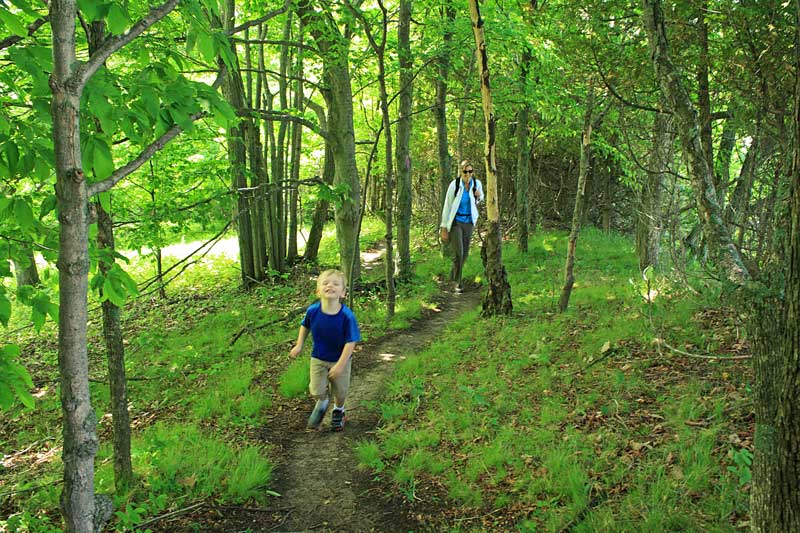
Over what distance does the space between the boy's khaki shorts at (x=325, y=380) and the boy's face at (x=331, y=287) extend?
2.37 ft

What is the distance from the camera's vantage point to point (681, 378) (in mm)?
5102

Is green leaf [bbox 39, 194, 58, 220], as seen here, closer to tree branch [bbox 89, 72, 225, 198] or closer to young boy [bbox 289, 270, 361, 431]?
tree branch [bbox 89, 72, 225, 198]

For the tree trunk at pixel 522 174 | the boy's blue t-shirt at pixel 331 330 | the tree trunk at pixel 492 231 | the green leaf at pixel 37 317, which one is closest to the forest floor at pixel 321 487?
the boy's blue t-shirt at pixel 331 330

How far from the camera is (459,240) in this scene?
33.4ft

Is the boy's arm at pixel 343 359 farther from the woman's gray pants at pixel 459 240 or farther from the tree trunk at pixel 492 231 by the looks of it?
the woman's gray pants at pixel 459 240

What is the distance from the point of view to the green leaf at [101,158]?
208 cm

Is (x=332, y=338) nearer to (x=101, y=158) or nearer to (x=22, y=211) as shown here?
(x=22, y=211)

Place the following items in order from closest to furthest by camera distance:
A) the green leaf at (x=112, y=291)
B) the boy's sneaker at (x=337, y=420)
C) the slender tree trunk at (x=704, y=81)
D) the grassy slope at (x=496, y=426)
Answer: the green leaf at (x=112, y=291)
the grassy slope at (x=496, y=426)
the slender tree trunk at (x=704, y=81)
the boy's sneaker at (x=337, y=420)

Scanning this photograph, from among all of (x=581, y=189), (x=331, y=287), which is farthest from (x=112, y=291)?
(x=581, y=189)

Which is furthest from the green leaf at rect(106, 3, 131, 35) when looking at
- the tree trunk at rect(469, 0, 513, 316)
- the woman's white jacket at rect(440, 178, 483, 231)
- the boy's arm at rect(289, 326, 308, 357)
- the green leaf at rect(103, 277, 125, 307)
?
the woman's white jacket at rect(440, 178, 483, 231)

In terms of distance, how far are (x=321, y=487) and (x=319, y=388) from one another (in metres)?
1.14

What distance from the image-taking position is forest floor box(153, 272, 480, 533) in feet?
13.4

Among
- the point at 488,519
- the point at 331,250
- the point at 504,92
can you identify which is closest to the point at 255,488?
the point at 488,519

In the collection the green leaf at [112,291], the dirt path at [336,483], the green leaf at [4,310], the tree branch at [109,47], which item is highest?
the tree branch at [109,47]
